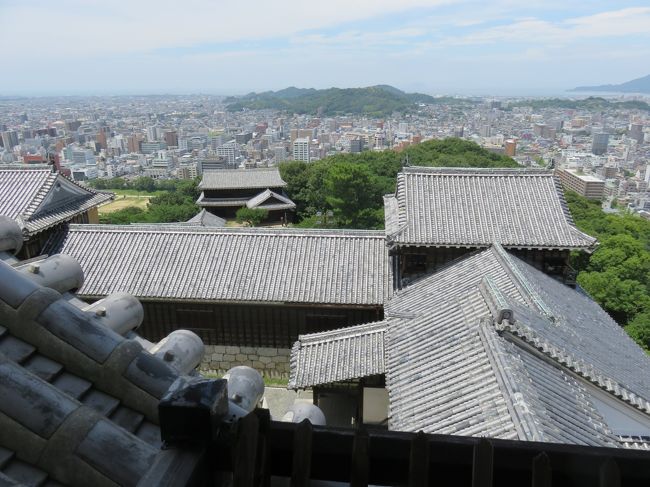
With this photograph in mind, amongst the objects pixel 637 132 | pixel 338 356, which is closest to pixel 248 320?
pixel 338 356

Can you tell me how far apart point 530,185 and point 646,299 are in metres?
10.2

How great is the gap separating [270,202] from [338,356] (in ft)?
93.8

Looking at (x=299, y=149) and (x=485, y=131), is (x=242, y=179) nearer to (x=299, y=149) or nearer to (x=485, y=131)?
(x=299, y=149)

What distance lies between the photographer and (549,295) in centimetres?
1192

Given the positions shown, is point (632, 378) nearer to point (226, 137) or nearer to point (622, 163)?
point (622, 163)

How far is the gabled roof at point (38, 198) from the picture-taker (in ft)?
53.7

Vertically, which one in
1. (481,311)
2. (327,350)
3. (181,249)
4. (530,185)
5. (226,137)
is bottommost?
(226,137)

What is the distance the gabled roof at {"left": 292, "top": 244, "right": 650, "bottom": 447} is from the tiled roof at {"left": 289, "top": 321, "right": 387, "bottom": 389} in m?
0.04

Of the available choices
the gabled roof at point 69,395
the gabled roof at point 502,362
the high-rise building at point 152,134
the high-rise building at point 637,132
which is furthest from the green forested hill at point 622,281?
the high-rise building at point 637,132

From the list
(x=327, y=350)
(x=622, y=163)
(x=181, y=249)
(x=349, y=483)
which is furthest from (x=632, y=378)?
(x=622, y=163)

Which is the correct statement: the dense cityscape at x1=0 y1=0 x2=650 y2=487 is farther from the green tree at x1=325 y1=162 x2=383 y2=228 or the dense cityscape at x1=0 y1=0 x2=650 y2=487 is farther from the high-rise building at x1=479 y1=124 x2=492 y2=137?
the high-rise building at x1=479 y1=124 x2=492 y2=137

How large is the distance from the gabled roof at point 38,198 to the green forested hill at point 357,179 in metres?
12.6

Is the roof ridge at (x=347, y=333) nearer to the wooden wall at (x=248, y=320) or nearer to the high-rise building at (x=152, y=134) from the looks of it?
the wooden wall at (x=248, y=320)

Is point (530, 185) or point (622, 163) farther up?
point (530, 185)
